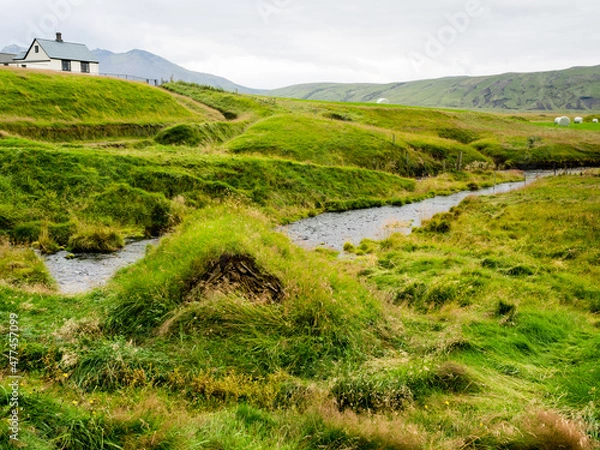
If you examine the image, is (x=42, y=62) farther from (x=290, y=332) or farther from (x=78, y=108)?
(x=290, y=332)

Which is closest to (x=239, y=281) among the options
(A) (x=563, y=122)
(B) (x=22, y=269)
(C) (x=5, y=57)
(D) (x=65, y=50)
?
(B) (x=22, y=269)

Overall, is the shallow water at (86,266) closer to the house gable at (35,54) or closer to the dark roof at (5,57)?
the house gable at (35,54)

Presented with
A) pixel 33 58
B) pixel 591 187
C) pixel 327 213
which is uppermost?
pixel 33 58

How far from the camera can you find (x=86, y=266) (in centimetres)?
2209

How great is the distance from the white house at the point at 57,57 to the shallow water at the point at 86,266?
8170 cm

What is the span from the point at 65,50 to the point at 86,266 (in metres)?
90.5

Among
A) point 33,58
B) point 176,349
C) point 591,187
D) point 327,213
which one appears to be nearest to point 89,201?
point 327,213

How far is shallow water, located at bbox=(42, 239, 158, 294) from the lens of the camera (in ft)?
63.1

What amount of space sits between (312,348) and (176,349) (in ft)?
10.4

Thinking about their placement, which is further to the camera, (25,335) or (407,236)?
(407,236)

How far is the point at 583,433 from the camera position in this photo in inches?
303

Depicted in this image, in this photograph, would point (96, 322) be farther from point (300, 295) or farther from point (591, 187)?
point (591, 187)

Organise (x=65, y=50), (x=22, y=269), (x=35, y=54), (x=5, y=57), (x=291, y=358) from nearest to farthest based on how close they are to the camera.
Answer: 1. (x=291, y=358)
2. (x=22, y=269)
3. (x=35, y=54)
4. (x=65, y=50)
5. (x=5, y=57)

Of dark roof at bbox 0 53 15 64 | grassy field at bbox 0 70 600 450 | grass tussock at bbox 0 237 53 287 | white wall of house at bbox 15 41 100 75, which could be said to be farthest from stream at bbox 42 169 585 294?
dark roof at bbox 0 53 15 64
